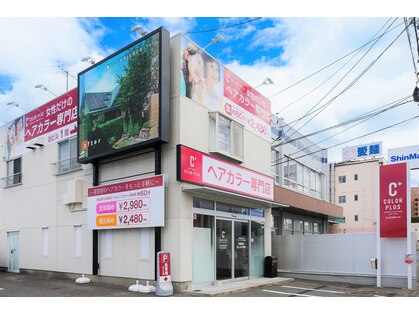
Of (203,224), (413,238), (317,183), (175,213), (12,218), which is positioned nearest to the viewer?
(175,213)

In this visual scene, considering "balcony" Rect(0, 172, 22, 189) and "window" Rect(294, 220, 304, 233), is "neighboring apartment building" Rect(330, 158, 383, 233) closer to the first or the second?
"window" Rect(294, 220, 304, 233)

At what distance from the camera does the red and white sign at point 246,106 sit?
558 inches

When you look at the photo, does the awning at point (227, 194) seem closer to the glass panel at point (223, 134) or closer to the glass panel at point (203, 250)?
the glass panel at point (203, 250)

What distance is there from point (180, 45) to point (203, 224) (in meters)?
5.13

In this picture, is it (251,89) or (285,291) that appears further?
(251,89)

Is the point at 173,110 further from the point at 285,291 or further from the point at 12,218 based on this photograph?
the point at 12,218

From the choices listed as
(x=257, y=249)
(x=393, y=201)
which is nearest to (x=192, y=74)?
(x=257, y=249)

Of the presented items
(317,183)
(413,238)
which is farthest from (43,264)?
(317,183)

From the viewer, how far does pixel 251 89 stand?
15648mm

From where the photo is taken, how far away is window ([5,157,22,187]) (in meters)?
18.0

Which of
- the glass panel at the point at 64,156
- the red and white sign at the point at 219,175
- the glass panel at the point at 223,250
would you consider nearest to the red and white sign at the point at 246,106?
the red and white sign at the point at 219,175

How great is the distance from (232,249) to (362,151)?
3240 cm

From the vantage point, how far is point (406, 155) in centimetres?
2219

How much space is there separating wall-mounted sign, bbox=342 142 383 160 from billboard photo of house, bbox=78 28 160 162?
33060 mm
